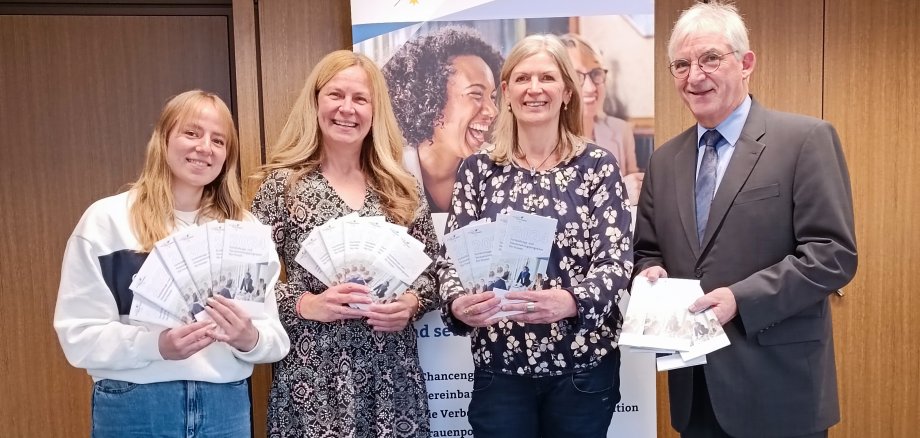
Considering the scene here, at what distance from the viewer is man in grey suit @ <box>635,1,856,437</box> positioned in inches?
82.6

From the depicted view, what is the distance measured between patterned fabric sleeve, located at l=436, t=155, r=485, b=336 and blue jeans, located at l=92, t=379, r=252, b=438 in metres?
0.78

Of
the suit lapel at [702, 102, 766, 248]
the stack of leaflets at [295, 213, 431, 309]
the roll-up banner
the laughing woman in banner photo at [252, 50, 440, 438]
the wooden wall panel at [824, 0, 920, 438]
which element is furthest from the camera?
the wooden wall panel at [824, 0, 920, 438]

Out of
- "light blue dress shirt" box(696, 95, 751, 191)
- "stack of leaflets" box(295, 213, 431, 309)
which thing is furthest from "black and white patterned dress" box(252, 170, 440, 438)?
"light blue dress shirt" box(696, 95, 751, 191)

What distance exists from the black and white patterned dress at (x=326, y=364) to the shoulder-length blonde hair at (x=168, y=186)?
0.28m

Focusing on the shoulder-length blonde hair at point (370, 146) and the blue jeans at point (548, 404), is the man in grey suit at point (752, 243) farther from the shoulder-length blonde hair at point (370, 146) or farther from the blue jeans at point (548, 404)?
the shoulder-length blonde hair at point (370, 146)

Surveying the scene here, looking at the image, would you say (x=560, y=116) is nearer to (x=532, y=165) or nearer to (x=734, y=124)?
(x=532, y=165)

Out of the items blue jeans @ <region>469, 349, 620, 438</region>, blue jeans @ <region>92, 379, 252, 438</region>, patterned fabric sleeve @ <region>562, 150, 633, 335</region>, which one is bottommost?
blue jeans @ <region>469, 349, 620, 438</region>

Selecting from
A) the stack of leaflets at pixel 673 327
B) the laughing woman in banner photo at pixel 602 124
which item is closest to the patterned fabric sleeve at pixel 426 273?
the stack of leaflets at pixel 673 327

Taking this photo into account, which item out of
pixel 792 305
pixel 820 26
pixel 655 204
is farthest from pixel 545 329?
pixel 820 26

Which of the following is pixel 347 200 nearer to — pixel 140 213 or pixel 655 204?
pixel 140 213

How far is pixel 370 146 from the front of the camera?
2.73m

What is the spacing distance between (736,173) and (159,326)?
1.84m

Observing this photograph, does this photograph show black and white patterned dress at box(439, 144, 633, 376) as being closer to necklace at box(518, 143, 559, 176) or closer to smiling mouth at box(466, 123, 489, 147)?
necklace at box(518, 143, 559, 176)

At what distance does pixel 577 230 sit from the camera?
7.76ft
